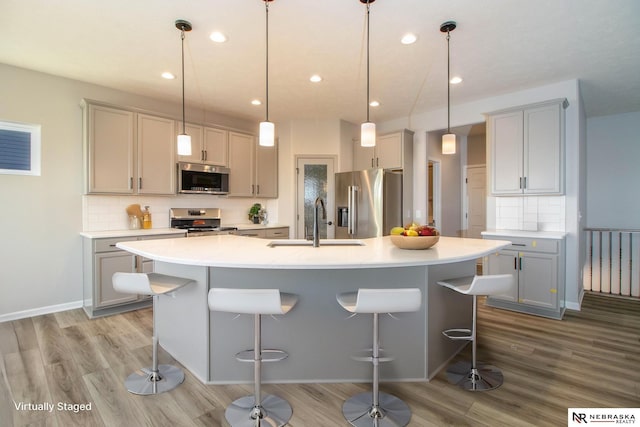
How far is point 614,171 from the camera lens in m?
5.08

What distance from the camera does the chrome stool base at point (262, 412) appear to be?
5.99 feet

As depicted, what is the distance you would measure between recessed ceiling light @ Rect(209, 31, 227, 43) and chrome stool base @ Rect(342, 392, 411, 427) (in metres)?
3.01

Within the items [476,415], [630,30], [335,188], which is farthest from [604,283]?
[476,415]

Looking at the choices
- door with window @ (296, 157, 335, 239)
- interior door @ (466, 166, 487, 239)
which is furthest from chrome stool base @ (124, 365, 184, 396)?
interior door @ (466, 166, 487, 239)

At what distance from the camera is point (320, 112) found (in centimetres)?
503

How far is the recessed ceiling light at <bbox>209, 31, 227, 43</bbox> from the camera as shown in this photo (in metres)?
2.77

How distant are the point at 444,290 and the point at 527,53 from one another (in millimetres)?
2483

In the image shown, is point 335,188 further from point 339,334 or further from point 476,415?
point 476,415

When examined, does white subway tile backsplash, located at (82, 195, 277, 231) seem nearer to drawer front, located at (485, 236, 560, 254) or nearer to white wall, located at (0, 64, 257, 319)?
white wall, located at (0, 64, 257, 319)

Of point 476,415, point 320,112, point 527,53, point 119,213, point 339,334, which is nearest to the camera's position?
point 476,415

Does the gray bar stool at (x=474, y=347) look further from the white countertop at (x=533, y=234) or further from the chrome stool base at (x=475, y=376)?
the white countertop at (x=533, y=234)

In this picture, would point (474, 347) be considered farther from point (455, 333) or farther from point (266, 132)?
point (266, 132)

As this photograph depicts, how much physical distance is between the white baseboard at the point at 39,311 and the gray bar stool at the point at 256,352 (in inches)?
114

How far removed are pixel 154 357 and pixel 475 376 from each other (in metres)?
2.24
